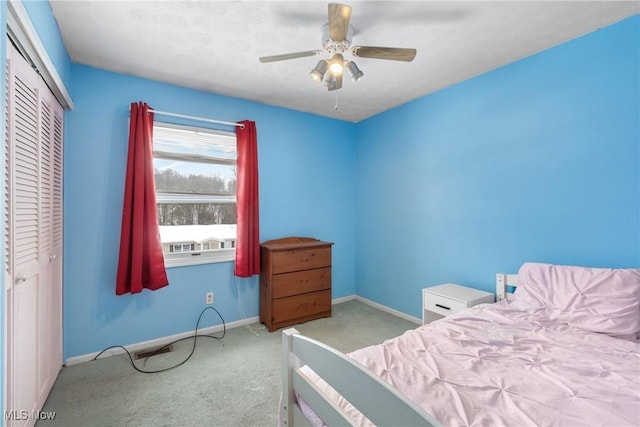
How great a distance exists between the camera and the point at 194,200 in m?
3.02

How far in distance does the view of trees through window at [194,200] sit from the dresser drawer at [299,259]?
708mm

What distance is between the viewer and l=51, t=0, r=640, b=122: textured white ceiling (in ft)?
5.78

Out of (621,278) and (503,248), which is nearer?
(621,278)

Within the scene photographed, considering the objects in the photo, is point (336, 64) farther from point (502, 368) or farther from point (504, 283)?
point (504, 283)

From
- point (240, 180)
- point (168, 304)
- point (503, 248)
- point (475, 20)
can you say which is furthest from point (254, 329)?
point (475, 20)

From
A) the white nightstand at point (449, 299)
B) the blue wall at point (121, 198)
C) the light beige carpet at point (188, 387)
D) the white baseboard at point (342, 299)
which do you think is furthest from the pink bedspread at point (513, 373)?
the white baseboard at point (342, 299)

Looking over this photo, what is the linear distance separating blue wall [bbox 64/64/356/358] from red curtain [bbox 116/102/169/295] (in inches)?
6.8

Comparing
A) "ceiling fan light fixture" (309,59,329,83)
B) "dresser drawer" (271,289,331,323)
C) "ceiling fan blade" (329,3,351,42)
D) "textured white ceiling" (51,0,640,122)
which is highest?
"textured white ceiling" (51,0,640,122)

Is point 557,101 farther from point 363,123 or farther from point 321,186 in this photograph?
point 321,186

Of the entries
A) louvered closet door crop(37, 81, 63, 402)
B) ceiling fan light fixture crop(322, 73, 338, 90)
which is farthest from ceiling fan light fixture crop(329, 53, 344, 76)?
louvered closet door crop(37, 81, 63, 402)

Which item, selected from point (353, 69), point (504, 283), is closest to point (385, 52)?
point (353, 69)

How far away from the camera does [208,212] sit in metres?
3.13

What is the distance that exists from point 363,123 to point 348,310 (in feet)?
8.41

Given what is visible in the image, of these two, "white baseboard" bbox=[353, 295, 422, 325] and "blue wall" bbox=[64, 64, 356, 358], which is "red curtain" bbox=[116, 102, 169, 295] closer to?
"blue wall" bbox=[64, 64, 356, 358]
